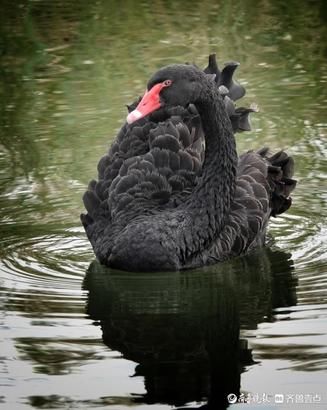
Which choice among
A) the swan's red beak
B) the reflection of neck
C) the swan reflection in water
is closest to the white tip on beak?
the swan's red beak

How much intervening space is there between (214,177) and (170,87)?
72 cm

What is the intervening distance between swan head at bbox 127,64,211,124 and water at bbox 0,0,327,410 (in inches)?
38.8

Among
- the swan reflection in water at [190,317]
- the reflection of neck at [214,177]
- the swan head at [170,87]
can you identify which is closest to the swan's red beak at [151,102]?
the swan head at [170,87]

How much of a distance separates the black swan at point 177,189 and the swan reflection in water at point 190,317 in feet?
0.45

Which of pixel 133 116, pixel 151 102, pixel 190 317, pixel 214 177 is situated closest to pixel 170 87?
pixel 151 102

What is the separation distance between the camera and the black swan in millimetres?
6816

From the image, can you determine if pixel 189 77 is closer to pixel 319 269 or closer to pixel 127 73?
pixel 319 269

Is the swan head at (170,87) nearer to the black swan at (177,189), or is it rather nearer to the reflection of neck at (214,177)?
the black swan at (177,189)

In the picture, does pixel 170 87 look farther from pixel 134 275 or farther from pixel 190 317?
pixel 190 317

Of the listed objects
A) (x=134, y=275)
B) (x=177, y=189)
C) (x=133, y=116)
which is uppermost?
(x=133, y=116)

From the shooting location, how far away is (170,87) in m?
6.72

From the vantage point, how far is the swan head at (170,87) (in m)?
6.67

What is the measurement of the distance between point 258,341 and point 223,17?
8.40 metres

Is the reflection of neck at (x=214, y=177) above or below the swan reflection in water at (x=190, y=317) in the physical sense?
above
